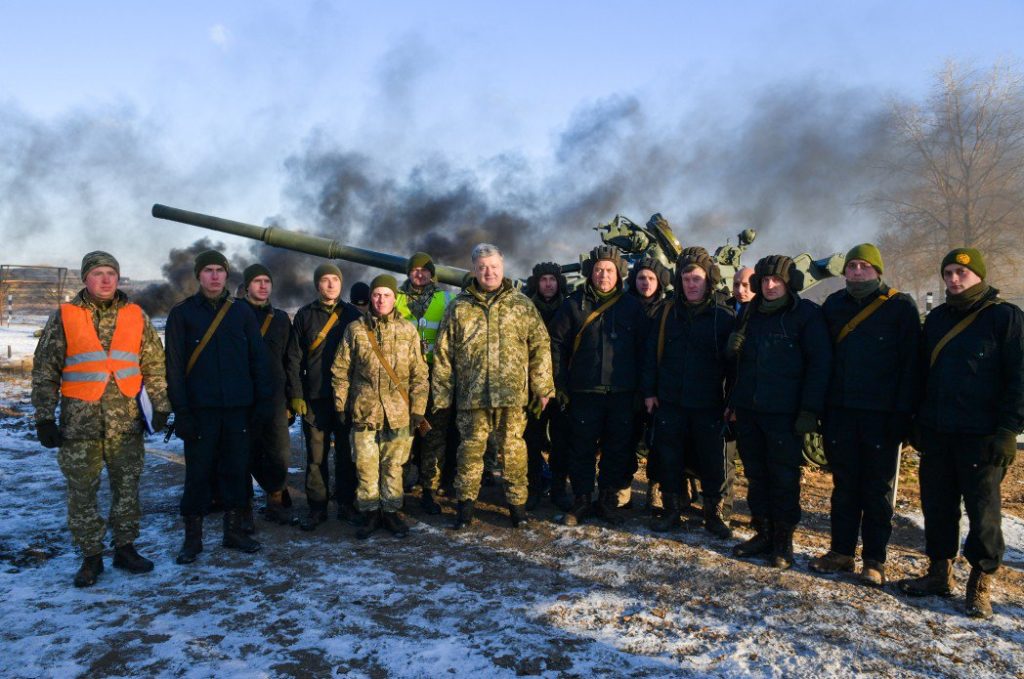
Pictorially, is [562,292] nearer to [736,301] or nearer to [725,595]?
[736,301]

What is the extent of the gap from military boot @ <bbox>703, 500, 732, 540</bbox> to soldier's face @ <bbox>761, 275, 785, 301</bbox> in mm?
1605

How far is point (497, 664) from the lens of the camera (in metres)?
3.18

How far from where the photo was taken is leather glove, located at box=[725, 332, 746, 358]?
4.73 metres

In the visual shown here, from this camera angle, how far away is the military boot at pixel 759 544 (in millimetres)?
4609

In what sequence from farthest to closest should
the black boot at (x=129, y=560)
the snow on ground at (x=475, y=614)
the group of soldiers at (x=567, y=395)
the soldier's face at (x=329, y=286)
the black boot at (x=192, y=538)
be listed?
the soldier's face at (x=329, y=286) < the black boot at (x=192, y=538) < the black boot at (x=129, y=560) < the group of soldiers at (x=567, y=395) < the snow on ground at (x=475, y=614)

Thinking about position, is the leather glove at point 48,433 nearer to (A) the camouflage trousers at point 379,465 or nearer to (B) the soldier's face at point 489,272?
(A) the camouflage trousers at point 379,465

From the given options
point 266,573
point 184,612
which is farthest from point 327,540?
point 184,612

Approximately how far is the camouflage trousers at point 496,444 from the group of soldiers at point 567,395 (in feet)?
0.05

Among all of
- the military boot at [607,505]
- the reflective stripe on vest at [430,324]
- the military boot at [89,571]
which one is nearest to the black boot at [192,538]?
the military boot at [89,571]

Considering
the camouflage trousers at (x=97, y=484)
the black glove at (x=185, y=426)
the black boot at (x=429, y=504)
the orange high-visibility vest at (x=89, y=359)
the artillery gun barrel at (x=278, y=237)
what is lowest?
the black boot at (x=429, y=504)

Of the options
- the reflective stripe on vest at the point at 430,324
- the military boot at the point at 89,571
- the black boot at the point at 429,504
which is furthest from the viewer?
the reflective stripe on vest at the point at 430,324

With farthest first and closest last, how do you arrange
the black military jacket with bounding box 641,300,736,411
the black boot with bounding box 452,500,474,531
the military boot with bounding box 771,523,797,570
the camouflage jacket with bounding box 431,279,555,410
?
the black boot with bounding box 452,500,474,531 < the camouflage jacket with bounding box 431,279,555,410 < the black military jacket with bounding box 641,300,736,411 < the military boot with bounding box 771,523,797,570

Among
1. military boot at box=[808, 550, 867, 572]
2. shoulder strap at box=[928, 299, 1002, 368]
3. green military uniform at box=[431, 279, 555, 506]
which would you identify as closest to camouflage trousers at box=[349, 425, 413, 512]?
green military uniform at box=[431, 279, 555, 506]

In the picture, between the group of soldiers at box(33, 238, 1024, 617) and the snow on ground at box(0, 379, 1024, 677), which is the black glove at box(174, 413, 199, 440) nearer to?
the group of soldiers at box(33, 238, 1024, 617)
